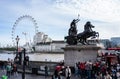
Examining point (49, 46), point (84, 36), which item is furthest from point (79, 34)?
point (49, 46)

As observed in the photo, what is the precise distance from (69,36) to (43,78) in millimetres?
8130

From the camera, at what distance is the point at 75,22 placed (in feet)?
123

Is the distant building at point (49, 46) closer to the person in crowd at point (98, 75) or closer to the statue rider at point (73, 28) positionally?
the statue rider at point (73, 28)

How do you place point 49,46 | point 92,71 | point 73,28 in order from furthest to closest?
point 49,46 < point 73,28 < point 92,71

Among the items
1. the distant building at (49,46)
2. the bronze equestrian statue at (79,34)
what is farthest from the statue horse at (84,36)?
the distant building at (49,46)

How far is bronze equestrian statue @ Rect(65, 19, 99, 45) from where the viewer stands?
36.2 m

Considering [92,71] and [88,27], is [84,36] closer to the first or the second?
[88,27]

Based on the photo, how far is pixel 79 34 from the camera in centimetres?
3725

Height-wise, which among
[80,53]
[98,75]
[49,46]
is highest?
[49,46]

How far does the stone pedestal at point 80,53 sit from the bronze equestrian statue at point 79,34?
1.17m

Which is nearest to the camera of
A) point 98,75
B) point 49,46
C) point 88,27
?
point 98,75

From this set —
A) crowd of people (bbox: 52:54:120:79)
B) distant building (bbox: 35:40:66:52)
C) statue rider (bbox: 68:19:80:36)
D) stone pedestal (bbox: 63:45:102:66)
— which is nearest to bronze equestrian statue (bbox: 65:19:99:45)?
statue rider (bbox: 68:19:80:36)

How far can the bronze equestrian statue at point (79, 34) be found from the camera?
3625 cm

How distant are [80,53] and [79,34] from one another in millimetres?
2403
